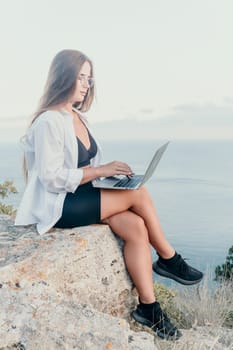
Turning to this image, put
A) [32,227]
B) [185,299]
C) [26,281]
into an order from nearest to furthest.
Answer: [26,281] → [32,227] → [185,299]

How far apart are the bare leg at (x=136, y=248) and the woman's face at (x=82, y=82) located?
783mm

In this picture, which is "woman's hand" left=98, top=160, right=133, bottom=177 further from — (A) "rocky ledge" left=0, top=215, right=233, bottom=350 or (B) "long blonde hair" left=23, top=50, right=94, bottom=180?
(B) "long blonde hair" left=23, top=50, right=94, bottom=180

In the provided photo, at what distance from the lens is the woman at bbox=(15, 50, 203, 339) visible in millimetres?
3918

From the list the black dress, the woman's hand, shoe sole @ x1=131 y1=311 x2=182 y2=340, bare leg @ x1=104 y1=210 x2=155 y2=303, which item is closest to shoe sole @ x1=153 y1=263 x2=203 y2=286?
bare leg @ x1=104 y1=210 x2=155 y2=303

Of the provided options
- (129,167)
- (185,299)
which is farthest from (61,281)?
(185,299)

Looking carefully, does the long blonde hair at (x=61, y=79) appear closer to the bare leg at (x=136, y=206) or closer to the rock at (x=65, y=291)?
the bare leg at (x=136, y=206)

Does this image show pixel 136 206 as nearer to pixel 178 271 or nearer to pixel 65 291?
pixel 178 271

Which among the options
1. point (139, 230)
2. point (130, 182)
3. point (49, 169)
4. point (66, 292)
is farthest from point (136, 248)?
point (49, 169)

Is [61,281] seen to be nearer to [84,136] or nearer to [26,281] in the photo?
[26,281]

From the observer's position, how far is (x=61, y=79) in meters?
4.05

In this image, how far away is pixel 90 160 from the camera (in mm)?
4320

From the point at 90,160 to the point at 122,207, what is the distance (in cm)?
49

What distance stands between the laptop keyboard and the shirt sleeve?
247mm

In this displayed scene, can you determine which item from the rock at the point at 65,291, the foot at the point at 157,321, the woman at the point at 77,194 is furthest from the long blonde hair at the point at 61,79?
the foot at the point at 157,321
